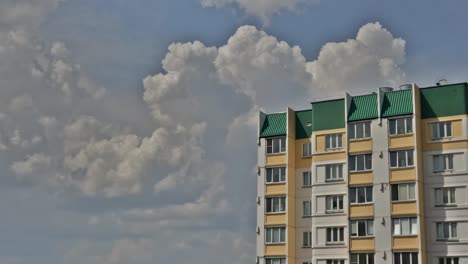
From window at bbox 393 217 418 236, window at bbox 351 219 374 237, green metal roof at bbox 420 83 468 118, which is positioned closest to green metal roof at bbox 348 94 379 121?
green metal roof at bbox 420 83 468 118

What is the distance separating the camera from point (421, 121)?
77688mm

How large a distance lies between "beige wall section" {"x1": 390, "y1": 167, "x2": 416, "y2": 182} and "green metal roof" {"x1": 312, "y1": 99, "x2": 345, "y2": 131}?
8.29 m

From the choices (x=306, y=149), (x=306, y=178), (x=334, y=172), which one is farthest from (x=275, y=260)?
(x=306, y=149)

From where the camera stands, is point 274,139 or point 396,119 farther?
point 274,139

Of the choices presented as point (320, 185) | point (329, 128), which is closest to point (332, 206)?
point (320, 185)

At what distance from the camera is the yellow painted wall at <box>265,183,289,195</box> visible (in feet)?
279

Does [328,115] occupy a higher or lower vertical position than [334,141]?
higher

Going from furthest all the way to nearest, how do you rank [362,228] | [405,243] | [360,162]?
[360,162]
[362,228]
[405,243]

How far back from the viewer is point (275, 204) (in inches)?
3356

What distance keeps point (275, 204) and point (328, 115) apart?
1153cm

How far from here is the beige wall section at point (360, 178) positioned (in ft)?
257

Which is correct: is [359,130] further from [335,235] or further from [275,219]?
[275,219]

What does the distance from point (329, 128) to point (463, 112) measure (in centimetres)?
1447

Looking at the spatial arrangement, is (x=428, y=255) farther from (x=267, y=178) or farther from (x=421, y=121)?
(x=267, y=178)
